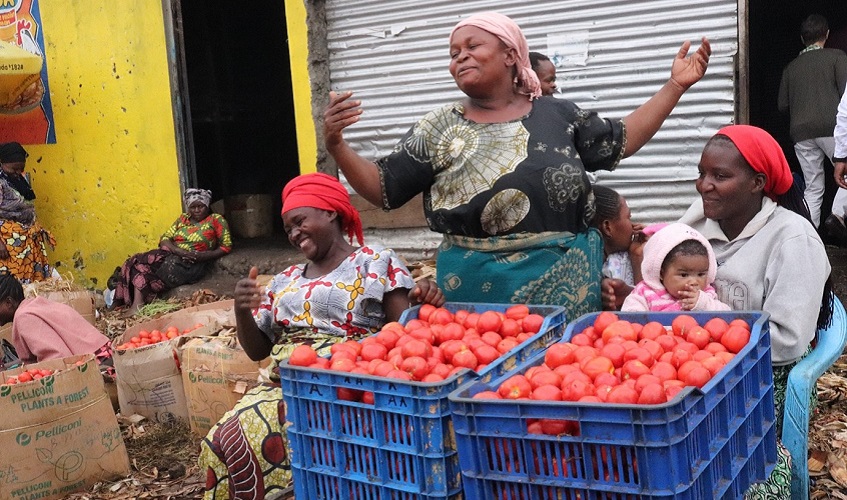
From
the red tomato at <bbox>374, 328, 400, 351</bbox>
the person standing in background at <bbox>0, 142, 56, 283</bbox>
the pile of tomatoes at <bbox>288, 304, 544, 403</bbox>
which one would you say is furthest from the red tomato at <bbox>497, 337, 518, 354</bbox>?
the person standing in background at <bbox>0, 142, 56, 283</bbox>

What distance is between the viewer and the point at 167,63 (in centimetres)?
882

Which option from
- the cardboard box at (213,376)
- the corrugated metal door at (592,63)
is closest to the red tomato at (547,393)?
the cardboard box at (213,376)

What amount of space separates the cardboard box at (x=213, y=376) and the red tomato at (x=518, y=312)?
2.09 metres

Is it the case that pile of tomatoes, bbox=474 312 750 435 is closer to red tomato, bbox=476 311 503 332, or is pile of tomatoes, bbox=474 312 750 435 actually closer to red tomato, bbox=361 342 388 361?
red tomato, bbox=476 311 503 332

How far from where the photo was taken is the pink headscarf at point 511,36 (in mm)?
3174

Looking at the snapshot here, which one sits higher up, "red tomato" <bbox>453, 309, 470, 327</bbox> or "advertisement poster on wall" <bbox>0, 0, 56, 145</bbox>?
"advertisement poster on wall" <bbox>0, 0, 56, 145</bbox>

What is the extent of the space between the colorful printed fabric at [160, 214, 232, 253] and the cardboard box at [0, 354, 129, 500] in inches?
166

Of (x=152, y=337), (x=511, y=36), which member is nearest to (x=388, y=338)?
(x=511, y=36)

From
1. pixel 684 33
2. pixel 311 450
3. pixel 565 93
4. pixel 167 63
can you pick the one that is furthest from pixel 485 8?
pixel 311 450

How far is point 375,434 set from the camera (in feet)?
7.59

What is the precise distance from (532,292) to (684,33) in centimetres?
399

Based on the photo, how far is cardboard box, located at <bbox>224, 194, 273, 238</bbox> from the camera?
35.2 feet

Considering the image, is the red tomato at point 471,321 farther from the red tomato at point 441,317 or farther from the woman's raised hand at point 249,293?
the woman's raised hand at point 249,293

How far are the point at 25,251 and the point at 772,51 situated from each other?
8.65 m
